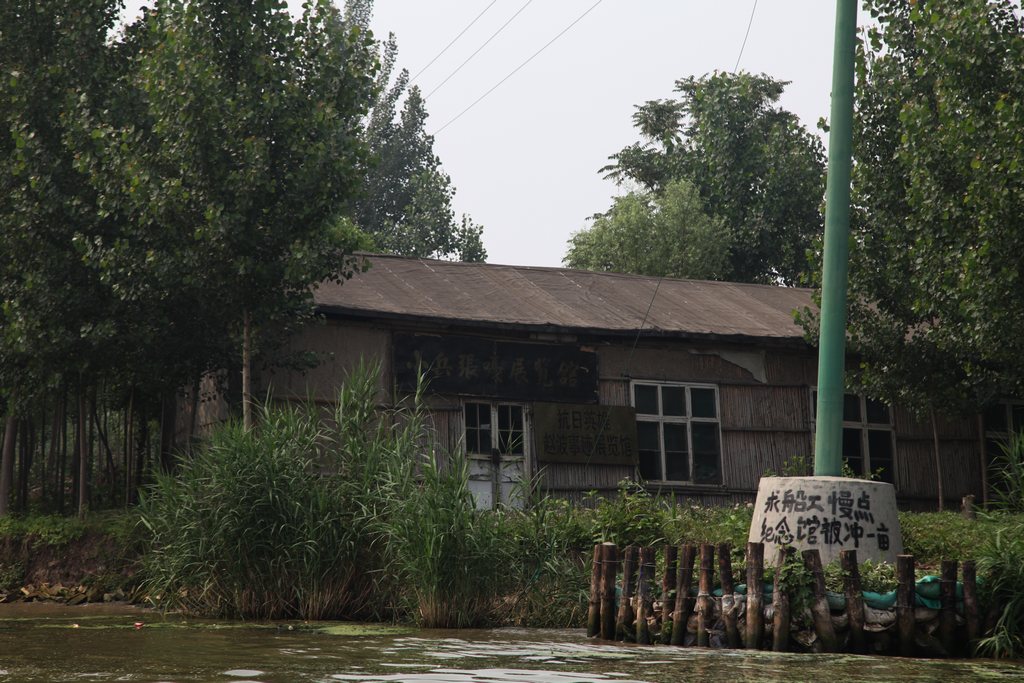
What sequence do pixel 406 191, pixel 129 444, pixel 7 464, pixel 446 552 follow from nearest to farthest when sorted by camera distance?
pixel 446 552 < pixel 7 464 < pixel 129 444 < pixel 406 191

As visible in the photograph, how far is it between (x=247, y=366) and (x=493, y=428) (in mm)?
3686

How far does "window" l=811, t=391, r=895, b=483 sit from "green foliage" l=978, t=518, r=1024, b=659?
31.3ft

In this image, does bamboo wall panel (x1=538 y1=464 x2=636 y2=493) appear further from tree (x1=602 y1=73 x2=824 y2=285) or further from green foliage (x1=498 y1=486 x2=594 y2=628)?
tree (x1=602 y1=73 x2=824 y2=285)

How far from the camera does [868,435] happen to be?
Result: 17891 millimetres

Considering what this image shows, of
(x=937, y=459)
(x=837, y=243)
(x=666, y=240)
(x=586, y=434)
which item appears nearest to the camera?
(x=837, y=243)

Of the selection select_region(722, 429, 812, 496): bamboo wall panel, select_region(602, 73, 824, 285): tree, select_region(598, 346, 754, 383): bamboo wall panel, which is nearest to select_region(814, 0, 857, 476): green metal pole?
select_region(598, 346, 754, 383): bamboo wall panel

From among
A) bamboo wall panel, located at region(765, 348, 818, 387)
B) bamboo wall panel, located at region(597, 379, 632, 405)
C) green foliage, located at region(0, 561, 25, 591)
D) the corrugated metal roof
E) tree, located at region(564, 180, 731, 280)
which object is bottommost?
green foliage, located at region(0, 561, 25, 591)

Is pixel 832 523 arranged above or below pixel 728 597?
above

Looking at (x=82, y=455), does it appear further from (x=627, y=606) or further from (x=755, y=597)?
(x=755, y=597)

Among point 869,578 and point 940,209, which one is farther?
point 940,209

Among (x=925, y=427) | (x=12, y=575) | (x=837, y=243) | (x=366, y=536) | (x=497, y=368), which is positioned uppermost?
(x=837, y=243)

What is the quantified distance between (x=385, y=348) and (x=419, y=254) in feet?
65.0

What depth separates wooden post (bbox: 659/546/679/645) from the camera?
8453 mm

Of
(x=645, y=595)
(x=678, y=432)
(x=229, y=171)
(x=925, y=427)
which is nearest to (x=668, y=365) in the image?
(x=678, y=432)
